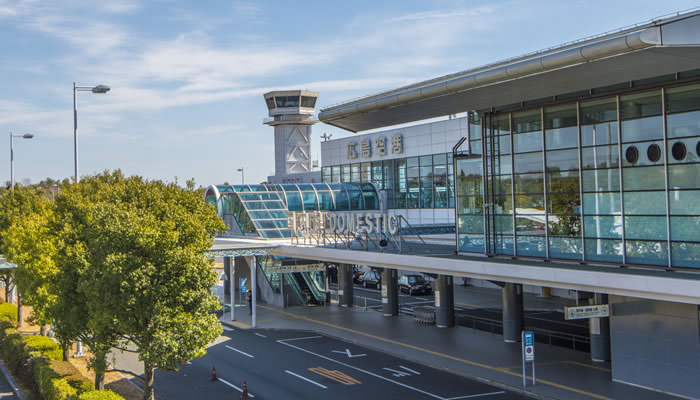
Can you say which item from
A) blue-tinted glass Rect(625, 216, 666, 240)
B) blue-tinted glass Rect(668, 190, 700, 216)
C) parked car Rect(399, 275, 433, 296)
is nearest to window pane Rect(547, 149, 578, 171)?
blue-tinted glass Rect(625, 216, 666, 240)

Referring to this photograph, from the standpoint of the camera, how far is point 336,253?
3177cm

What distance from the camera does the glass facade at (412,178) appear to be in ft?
167

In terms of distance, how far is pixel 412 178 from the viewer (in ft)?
175

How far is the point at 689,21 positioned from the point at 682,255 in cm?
763

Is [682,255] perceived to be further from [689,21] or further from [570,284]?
[689,21]

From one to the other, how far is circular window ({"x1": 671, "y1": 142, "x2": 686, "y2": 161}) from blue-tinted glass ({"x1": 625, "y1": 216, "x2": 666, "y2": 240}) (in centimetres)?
198

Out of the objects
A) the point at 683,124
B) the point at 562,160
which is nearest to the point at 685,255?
the point at 683,124

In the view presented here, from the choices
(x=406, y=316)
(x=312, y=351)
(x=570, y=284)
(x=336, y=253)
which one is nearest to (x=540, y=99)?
(x=570, y=284)

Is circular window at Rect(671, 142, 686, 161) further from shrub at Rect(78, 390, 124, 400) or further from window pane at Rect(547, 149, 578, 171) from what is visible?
shrub at Rect(78, 390, 124, 400)

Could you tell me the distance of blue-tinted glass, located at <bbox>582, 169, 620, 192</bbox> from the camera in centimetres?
2222

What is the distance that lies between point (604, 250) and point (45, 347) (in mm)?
21515

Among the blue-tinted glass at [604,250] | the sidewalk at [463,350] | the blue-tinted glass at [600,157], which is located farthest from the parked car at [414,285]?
the blue-tinted glass at [600,157]

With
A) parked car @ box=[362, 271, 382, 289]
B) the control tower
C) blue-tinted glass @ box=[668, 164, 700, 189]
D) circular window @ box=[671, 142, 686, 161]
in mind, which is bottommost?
parked car @ box=[362, 271, 382, 289]

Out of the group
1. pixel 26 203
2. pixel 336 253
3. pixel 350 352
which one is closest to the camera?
pixel 350 352
